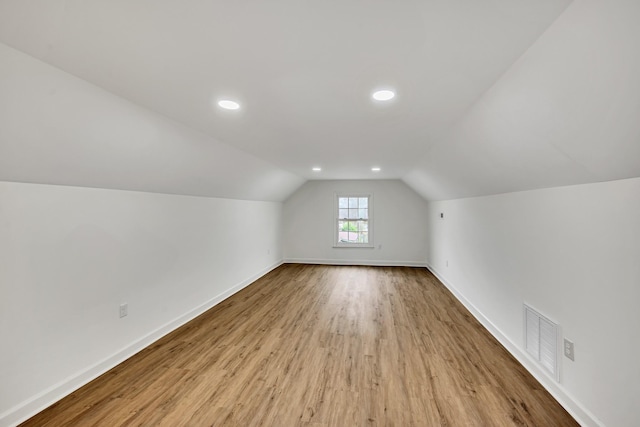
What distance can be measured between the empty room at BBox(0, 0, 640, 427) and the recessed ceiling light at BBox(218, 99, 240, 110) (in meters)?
0.03

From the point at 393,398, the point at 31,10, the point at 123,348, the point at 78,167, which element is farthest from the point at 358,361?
the point at 31,10

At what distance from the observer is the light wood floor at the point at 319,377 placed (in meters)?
1.85

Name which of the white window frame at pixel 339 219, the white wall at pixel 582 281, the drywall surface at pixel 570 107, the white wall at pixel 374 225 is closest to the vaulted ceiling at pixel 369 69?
the drywall surface at pixel 570 107

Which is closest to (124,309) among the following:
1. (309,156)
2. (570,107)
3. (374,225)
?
(309,156)

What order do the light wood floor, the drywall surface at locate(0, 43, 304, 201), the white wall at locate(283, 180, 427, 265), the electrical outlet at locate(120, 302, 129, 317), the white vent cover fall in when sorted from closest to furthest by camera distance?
the drywall surface at locate(0, 43, 304, 201) < the light wood floor < the white vent cover < the electrical outlet at locate(120, 302, 129, 317) < the white wall at locate(283, 180, 427, 265)

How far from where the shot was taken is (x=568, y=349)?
194 cm

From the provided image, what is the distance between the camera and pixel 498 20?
1.06m

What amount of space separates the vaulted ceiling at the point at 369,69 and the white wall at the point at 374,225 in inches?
170

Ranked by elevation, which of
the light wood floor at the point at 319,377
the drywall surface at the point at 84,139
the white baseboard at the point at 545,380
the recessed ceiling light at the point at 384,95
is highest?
the recessed ceiling light at the point at 384,95

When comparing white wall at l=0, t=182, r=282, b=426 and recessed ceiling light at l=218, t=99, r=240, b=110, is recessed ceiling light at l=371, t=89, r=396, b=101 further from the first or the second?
white wall at l=0, t=182, r=282, b=426

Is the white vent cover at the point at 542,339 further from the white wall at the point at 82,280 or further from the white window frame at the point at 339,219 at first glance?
the white window frame at the point at 339,219

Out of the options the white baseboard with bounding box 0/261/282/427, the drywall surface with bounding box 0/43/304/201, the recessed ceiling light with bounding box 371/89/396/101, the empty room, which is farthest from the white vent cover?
the white baseboard with bounding box 0/261/282/427

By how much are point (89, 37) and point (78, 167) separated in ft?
3.90

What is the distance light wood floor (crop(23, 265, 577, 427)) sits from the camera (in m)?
1.85
